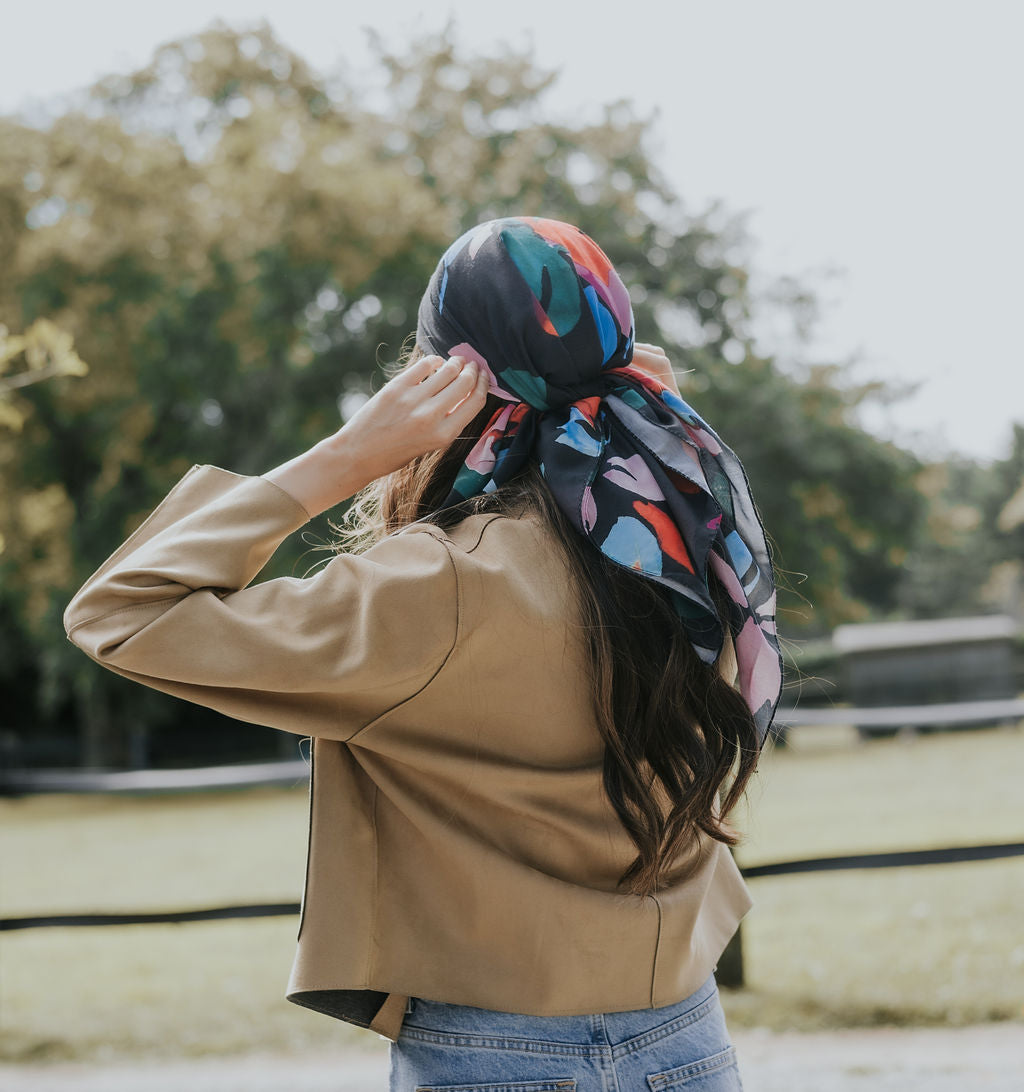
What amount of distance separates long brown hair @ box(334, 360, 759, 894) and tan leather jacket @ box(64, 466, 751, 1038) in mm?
25

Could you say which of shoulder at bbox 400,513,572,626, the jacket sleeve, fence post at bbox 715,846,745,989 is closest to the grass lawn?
fence post at bbox 715,846,745,989

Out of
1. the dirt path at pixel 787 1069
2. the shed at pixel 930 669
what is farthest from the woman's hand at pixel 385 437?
the shed at pixel 930 669

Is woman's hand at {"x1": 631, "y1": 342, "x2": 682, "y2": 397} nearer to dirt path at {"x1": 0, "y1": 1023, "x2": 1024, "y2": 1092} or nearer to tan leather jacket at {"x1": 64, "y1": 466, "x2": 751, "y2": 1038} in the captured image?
tan leather jacket at {"x1": 64, "y1": 466, "x2": 751, "y2": 1038}

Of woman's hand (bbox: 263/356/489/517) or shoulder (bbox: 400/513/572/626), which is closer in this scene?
shoulder (bbox: 400/513/572/626)

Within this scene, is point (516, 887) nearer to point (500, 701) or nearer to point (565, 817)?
point (565, 817)

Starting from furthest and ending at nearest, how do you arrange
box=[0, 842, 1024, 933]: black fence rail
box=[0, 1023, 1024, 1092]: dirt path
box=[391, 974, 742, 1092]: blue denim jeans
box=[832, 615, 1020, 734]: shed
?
box=[832, 615, 1020, 734]: shed
box=[0, 842, 1024, 933]: black fence rail
box=[0, 1023, 1024, 1092]: dirt path
box=[391, 974, 742, 1092]: blue denim jeans

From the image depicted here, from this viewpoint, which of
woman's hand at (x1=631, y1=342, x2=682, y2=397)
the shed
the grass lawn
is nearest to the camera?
woman's hand at (x1=631, y1=342, x2=682, y2=397)

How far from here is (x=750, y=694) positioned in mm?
1437

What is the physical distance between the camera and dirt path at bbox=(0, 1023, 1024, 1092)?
3.61 m

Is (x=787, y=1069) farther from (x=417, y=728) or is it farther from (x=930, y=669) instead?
(x=930, y=669)

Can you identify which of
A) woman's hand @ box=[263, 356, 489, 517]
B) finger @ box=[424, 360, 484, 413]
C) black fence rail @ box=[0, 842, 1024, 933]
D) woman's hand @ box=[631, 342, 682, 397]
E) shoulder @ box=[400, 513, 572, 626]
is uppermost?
woman's hand @ box=[631, 342, 682, 397]

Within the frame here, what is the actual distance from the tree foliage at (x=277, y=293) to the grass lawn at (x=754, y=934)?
702 cm

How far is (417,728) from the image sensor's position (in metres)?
1.27

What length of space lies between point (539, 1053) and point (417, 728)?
1.32 ft
